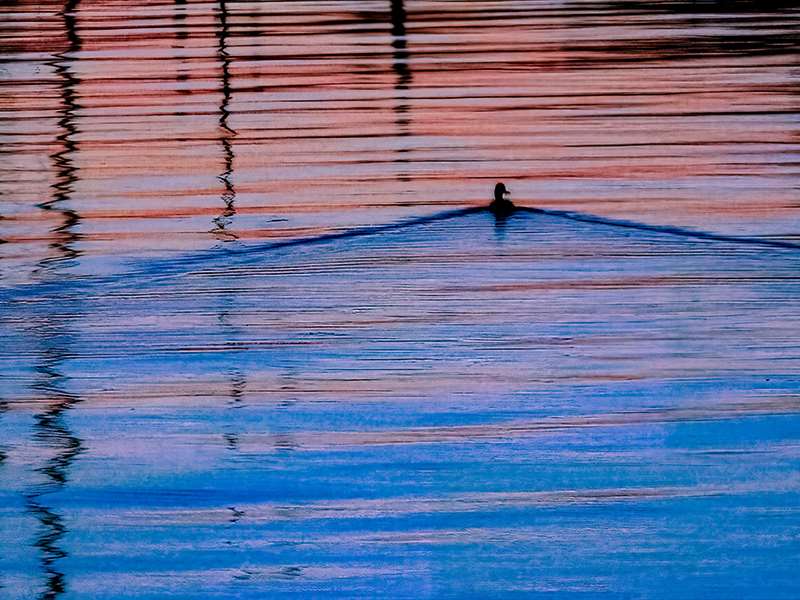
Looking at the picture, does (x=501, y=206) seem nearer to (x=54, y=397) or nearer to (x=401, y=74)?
(x=54, y=397)

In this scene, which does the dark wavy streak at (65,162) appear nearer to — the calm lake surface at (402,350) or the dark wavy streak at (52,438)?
the calm lake surface at (402,350)

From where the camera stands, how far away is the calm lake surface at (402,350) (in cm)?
413

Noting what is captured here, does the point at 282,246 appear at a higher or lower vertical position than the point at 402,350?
higher

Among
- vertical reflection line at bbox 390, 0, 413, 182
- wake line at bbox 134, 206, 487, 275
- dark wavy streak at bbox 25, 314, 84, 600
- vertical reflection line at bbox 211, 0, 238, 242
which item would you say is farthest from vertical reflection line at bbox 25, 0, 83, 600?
vertical reflection line at bbox 390, 0, 413, 182

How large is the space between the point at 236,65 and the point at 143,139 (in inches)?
149

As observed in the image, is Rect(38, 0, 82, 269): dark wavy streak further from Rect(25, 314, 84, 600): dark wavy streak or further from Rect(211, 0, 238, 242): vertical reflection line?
Rect(25, 314, 84, 600): dark wavy streak

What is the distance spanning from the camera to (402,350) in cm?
566

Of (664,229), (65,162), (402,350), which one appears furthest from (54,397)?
(65,162)

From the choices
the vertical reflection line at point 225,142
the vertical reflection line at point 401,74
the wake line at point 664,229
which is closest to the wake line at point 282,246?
the wake line at point 664,229

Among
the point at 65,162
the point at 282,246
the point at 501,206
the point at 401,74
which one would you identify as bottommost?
the point at 282,246

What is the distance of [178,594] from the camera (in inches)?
154

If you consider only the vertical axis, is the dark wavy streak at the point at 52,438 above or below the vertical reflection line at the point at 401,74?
below

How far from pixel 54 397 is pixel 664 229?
10.7ft

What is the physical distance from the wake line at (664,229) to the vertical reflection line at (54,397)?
7.79ft
